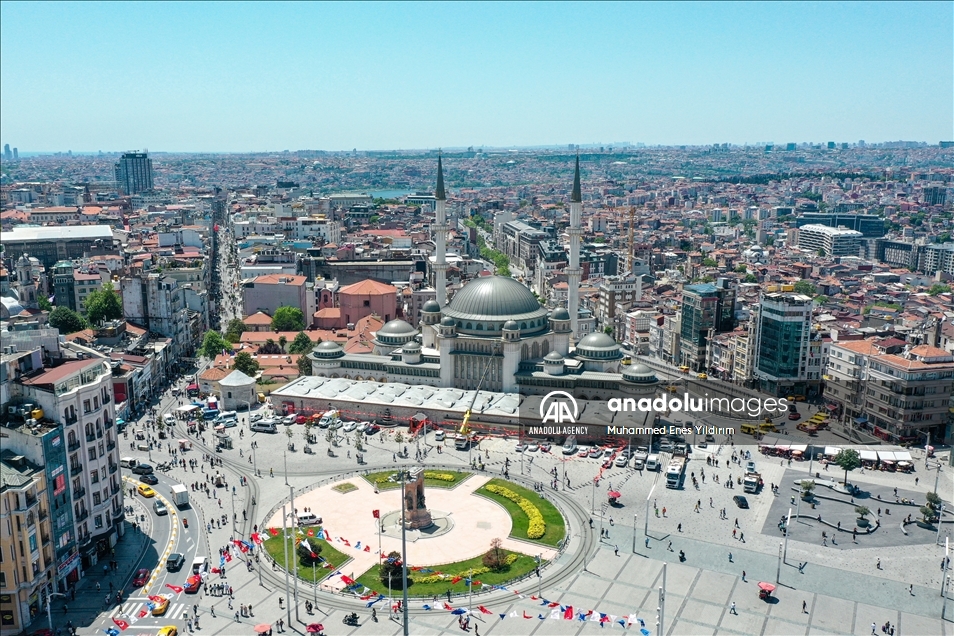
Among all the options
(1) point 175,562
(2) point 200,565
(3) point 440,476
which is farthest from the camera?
(3) point 440,476

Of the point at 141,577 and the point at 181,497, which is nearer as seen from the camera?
the point at 141,577

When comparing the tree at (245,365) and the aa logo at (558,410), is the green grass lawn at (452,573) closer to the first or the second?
the aa logo at (558,410)

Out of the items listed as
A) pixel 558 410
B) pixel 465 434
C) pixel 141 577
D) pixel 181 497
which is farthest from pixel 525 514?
pixel 141 577

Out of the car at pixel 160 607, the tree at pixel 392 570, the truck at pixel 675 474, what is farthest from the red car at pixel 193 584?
the truck at pixel 675 474

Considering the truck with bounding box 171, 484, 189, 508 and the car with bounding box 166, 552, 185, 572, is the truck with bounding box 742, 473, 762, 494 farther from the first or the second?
the truck with bounding box 171, 484, 189, 508

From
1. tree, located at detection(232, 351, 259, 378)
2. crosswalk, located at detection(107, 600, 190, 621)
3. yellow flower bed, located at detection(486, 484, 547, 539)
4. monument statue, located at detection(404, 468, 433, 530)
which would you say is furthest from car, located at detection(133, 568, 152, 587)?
tree, located at detection(232, 351, 259, 378)

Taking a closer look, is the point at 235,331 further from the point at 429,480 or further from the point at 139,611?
the point at 139,611
